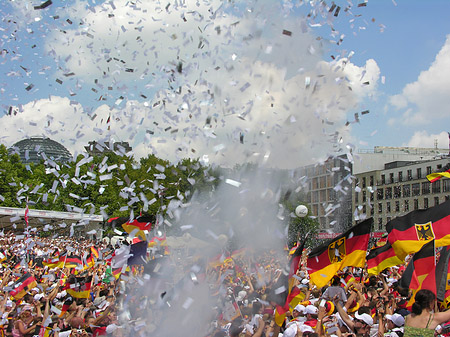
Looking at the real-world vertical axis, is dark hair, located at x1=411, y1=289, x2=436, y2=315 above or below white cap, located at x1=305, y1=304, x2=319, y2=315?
above

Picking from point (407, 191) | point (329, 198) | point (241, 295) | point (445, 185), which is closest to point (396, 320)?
point (241, 295)

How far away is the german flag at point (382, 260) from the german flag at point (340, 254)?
5.23ft

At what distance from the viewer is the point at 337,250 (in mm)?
9641

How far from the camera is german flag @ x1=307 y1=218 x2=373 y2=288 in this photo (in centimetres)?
952

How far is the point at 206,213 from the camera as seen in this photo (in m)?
8.08

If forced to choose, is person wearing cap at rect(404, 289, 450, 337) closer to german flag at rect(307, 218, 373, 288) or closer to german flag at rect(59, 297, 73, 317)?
german flag at rect(307, 218, 373, 288)

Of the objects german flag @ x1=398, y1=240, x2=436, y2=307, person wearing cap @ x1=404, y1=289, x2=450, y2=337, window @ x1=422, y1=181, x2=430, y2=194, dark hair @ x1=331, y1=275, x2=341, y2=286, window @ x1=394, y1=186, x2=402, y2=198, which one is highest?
person wearing cap @ x1=404, y1=289, x2=450, y2=337

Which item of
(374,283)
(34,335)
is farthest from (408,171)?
(34,335)

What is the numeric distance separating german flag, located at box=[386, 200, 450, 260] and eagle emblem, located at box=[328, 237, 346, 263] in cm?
159

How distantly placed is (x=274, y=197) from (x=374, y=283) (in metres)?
4.63

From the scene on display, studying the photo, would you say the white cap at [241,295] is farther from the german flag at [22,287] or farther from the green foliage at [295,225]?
the german flag at [22,287]

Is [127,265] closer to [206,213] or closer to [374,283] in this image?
[206,213]

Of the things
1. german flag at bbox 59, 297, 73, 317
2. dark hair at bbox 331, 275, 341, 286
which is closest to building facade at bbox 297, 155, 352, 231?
dark hair at bbox 331, 275, 341, 286

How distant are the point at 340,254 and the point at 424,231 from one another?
2001mm
